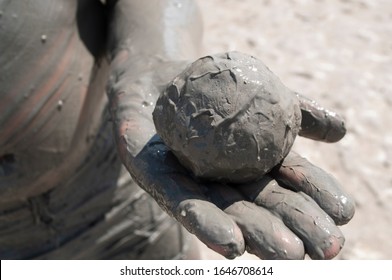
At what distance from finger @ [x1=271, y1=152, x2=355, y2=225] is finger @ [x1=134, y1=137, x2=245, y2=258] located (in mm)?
143

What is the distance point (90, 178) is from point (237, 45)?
2125mm

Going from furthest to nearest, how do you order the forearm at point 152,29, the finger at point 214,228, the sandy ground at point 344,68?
the sandy ground at point 344,68 → the forearm at point 152,29 → the finger at point 214,228

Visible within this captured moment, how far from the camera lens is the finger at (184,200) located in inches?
36.5

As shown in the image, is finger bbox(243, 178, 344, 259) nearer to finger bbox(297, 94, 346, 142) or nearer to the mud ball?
the mud ball

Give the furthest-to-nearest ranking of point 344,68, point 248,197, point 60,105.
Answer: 1. point 344,68
2. point 60,105
3. point 248,197

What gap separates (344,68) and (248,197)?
7.48ft

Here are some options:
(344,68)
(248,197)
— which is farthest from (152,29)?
(344,68)

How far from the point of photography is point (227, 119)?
101 centimetres

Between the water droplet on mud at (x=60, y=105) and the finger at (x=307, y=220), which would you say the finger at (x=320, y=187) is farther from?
the water droplet on mud at (x=60, y=105)

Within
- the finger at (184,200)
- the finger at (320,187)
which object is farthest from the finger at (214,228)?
the finger at (320,187)

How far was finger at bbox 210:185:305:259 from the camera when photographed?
933 mm

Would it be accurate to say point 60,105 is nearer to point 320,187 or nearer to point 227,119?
point 227,119

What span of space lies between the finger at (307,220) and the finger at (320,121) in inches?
7.2

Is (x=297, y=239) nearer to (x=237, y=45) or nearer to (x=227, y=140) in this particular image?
(x=227, y=140)
